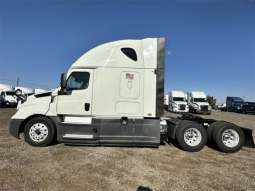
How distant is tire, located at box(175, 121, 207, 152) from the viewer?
6133mm

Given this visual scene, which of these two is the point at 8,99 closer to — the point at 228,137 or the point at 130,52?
the point at 130,52

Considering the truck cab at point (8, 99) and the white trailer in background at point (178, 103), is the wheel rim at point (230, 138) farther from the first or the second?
the truck cab at point (8, 99)

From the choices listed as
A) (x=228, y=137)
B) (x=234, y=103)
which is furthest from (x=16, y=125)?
(x=234, y=103)

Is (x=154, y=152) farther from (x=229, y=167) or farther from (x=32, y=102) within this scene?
(x=32, y=102)

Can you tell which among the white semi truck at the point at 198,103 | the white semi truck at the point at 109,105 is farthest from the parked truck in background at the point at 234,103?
the white semi truck at the point at 109,105

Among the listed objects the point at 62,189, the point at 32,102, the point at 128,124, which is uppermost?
the point at 32,102

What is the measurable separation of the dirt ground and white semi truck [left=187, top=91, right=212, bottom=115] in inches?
797

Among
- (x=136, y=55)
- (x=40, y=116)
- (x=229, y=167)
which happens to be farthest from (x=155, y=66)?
(x=40, y=116)

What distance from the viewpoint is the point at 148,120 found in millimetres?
5895

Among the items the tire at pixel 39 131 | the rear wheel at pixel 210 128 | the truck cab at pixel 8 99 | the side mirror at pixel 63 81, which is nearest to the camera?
the side mirror at pixel 63 81

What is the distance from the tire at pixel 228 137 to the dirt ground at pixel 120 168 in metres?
0.25

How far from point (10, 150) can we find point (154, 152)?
14.4 ft

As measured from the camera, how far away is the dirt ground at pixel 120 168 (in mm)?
3730

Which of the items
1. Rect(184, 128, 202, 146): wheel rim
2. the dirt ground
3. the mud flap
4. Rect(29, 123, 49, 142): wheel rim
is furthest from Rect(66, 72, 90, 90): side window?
the mud flap
